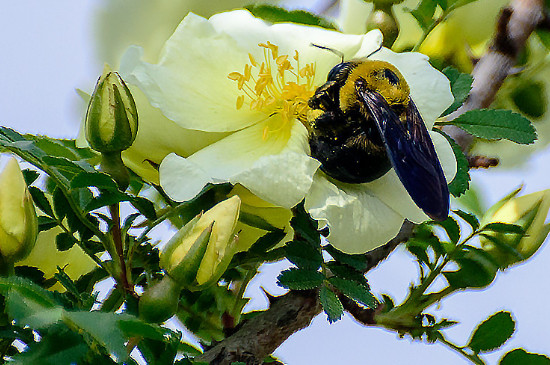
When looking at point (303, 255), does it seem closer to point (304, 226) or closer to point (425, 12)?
point (304, 226)

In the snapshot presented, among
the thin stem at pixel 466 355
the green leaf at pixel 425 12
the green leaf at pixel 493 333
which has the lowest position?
the thin stem at pixel 466 355

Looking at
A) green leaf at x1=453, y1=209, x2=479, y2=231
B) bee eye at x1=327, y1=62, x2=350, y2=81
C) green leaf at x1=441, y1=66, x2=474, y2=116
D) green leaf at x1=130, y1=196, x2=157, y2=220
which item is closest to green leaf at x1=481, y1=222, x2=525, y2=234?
green leaf at x1=453, y1=209, x2=479, y2=231

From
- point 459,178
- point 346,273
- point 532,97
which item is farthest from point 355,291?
point 532,97

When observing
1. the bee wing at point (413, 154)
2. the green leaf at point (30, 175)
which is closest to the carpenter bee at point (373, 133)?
the bee wing at point (413, 154)

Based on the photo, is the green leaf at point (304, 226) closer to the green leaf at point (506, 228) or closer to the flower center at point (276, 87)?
the flower center at point (276, 87)

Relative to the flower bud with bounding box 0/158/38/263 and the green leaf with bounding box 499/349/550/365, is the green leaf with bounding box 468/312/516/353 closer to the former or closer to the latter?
the green leaf with bounding box 499/349/550/365

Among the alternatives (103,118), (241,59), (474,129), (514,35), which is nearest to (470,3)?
(514,35)

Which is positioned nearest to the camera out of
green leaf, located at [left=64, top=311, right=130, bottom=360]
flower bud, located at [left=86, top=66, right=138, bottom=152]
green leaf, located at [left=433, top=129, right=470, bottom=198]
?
green leaf, located at [left=64, top=311, right=130, bottom=360]
